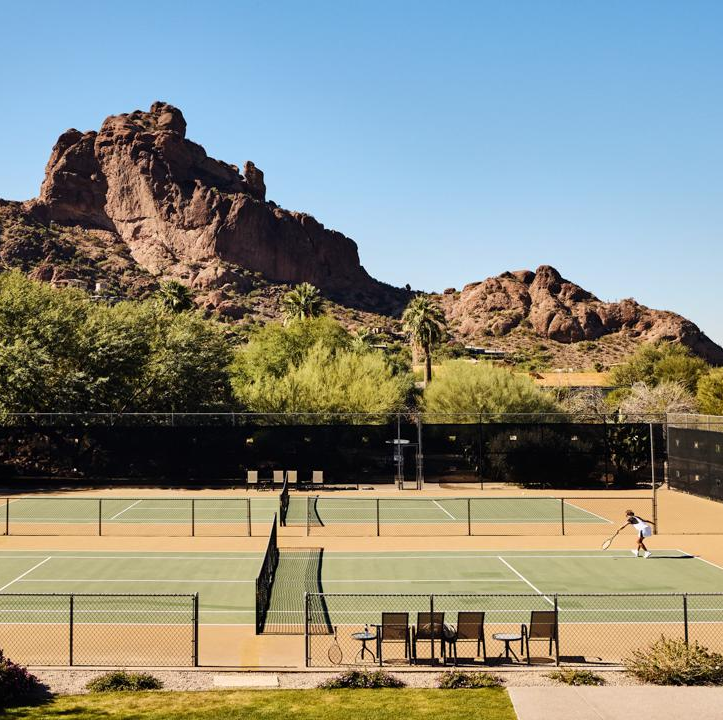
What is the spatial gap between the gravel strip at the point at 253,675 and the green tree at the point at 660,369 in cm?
6155

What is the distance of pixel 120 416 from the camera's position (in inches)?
1764

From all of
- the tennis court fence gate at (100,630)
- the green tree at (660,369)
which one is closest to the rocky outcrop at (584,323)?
the green tree at (660,369)

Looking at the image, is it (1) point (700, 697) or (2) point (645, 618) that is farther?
(2) point (645, 618)

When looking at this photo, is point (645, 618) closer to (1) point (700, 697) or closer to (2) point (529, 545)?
(1) point (700, 697)

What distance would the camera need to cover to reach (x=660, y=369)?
84.8m

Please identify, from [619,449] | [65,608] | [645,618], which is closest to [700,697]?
[645,618]

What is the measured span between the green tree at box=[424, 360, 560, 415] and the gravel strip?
37.2 meters

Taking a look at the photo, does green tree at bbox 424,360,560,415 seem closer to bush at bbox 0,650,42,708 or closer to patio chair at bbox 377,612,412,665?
patio chair at bbox 377,612,412,665

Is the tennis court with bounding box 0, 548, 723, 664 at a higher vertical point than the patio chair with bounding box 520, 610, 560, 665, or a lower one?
lower

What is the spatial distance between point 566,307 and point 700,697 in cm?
18631

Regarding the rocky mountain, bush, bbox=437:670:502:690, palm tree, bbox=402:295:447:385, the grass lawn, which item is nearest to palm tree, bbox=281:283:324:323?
palm tree, bbox=402:295:447:385

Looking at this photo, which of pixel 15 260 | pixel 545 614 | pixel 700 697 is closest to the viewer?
pixel 700 697

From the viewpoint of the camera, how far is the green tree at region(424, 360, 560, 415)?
53.0m

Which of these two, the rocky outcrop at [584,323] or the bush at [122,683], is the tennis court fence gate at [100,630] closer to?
the bush at [122,683]
